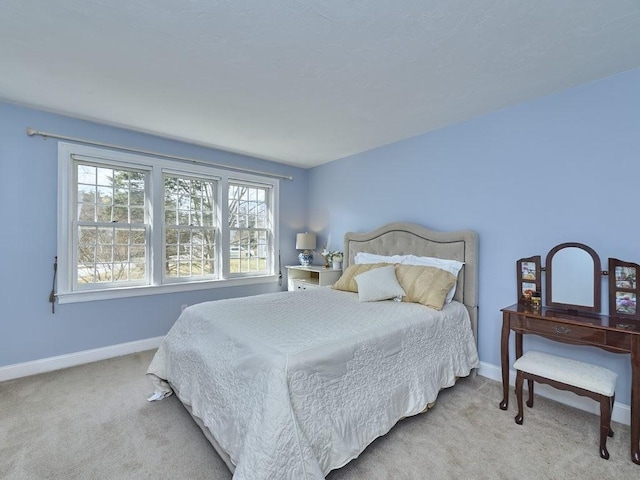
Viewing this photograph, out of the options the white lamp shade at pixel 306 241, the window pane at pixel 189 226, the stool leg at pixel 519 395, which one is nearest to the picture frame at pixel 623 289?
the stool leg at pixel 519 395

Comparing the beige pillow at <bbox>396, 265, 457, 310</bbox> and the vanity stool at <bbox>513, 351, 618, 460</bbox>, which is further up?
the beige pillow at <bbox>396, 265, 457, 310</bbox>

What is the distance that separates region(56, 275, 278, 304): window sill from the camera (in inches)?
112

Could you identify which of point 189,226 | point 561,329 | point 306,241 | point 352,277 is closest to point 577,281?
point 561,329

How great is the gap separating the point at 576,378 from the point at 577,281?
73cm

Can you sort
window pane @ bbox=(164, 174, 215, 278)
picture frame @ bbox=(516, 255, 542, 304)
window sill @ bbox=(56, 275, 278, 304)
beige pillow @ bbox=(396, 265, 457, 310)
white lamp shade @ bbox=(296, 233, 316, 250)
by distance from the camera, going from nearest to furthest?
1. picture frame @ bbox=(516, 255, 542, 304)
2. beige pillow @ bbox=(396, 265, 457, 310)
3. window sill @ bbox=(56, 275, 278, 304)
4. window pane @ bbox=(164, 174, 215, 278)
5. white lamp shade @ bbox=(296, 233, 316, 250)

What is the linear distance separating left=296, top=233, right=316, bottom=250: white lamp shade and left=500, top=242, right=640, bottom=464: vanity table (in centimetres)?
256

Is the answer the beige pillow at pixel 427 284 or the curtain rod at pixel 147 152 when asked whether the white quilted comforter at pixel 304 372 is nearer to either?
the beige pillow at pixel 427 284

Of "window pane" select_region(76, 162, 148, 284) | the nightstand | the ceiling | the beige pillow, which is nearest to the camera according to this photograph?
the ceiling

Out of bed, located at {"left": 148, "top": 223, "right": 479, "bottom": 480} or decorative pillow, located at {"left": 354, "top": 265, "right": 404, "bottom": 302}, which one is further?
decorative pillow, located at {"left": 354, "top": 265, "right": 404, "bottom": 302}

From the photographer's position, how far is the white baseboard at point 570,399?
2.00m

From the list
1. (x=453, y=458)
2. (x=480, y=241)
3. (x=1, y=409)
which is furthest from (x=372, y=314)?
(x=1, y=409)

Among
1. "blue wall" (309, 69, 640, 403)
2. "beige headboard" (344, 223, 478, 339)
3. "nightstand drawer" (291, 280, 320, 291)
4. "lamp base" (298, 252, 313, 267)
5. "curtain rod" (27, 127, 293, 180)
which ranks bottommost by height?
"nightstand drawer" (291, 280, 320, 291)

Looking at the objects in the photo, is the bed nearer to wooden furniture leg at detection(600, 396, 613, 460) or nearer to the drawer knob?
the drawer knob

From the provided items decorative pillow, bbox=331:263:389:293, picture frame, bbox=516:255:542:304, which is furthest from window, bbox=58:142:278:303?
picture frame, bbox=516:255:542:304
